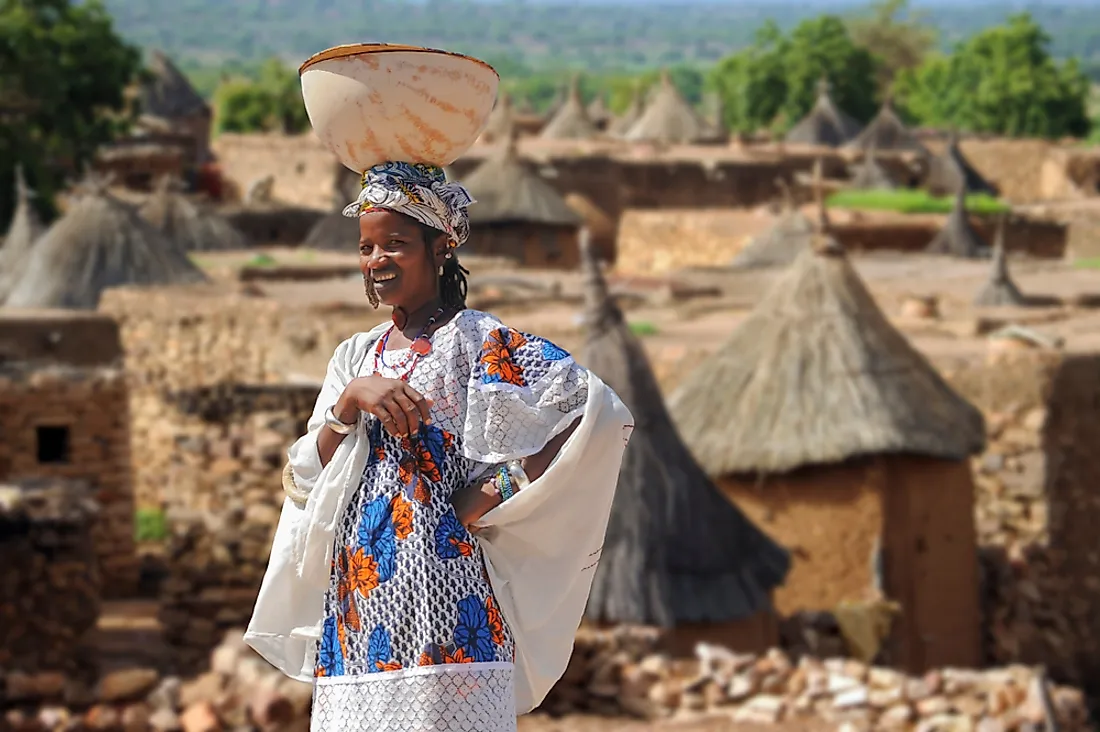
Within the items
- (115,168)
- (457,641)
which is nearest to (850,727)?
(457,641)

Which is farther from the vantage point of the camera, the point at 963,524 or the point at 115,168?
the point at 115,168

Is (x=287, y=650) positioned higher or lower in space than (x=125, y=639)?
higher

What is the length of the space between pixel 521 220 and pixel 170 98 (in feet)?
109

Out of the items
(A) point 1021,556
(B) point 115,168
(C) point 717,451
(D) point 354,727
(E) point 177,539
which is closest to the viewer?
(D) point 354,727

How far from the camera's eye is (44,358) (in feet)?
60.4

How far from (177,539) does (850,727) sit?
13.0ft

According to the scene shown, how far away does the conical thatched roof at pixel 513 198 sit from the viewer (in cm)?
3158

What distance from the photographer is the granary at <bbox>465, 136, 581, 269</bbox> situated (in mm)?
31594

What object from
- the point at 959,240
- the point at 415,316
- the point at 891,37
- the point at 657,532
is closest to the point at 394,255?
the point at 415,316

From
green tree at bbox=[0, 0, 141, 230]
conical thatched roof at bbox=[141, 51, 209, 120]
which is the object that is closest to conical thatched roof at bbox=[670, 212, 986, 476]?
green tree at bbox=[0, 0, 141, 230]

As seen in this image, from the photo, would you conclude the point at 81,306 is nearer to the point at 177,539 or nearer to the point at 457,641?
the point at 177,539

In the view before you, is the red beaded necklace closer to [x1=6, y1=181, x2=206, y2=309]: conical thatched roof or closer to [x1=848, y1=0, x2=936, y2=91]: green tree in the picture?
[x1=6, y1=181, x2=206, y2=309]: conical thatched roof

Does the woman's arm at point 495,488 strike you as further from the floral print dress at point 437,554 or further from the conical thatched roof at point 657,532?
the conical thatched roof at point 657,532

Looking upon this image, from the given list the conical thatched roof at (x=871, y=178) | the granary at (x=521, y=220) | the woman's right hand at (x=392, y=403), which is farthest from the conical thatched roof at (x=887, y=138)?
the woman's right hand at (x=392, y=403)
